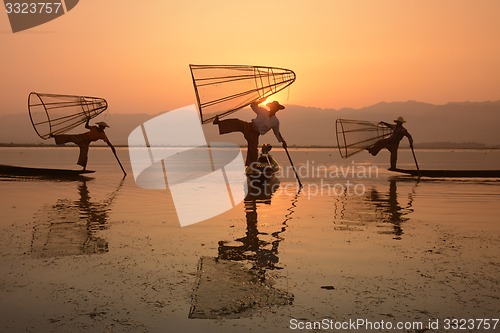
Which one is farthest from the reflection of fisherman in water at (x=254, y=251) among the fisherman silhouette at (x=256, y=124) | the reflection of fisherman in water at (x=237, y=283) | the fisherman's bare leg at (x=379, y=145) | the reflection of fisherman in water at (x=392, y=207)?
the fisherman's bare leg at (x=379, y=145)

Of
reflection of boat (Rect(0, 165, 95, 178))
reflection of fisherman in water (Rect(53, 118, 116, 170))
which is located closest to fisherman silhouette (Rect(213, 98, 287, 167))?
reflection of fisherman in water (Rect(53, 118, 116, 170))

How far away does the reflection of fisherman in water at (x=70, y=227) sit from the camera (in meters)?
7.91

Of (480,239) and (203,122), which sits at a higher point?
(203,122)

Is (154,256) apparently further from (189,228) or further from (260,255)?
(189,228)

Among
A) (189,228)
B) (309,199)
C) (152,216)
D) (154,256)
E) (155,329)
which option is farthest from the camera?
(309,199)

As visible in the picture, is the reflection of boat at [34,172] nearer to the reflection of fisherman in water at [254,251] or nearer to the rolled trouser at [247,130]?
the rolled trouser at [247,130]

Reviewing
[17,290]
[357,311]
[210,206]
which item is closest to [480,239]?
[357,311]

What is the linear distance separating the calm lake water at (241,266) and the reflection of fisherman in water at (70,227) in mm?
32

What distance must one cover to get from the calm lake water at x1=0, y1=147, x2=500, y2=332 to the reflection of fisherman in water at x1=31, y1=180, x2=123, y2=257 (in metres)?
0.03

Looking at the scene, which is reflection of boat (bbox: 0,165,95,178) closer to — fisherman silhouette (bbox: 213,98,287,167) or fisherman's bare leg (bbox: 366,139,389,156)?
fisherman silhouette (bbox: 213,98,287,167)

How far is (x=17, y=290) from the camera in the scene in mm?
5641

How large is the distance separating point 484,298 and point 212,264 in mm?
3681

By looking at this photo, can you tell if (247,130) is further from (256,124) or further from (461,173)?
(461,173)

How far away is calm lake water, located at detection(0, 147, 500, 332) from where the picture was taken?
5004 mm
